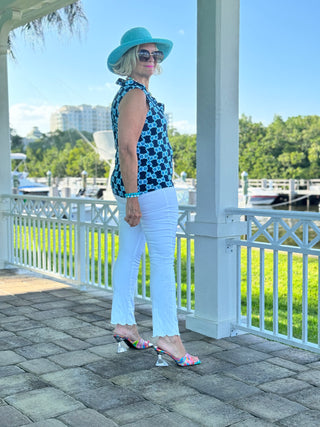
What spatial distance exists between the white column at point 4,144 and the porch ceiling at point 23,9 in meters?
0.24

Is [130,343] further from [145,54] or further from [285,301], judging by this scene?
[285,301]

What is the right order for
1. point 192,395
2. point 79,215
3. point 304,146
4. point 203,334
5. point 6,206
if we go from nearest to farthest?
point 192,395 < point 203,334 < point 79,215 < point 6,206 < point 304,146

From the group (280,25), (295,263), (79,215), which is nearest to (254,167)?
(280,25)

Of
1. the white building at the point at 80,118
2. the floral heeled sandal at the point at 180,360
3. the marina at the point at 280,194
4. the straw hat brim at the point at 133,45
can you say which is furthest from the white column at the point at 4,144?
the white building at the point at 80,118

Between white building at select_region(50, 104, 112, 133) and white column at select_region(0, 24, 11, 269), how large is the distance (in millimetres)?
54674

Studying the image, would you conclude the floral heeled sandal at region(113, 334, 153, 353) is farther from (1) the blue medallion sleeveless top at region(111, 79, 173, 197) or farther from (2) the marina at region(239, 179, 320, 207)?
(2) the marina at region(239, 179, 320, 207)

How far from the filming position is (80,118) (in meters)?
68.5

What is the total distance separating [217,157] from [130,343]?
120cm

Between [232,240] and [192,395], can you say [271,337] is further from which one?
Answer: [192,395]

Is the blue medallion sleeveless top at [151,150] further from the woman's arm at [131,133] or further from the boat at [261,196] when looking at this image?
the boat at [261,196]

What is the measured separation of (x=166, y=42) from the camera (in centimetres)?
298

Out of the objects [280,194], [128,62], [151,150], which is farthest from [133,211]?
[280,194]

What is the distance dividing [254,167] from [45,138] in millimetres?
31677

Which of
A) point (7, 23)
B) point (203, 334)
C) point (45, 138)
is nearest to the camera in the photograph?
point (203, 334)
